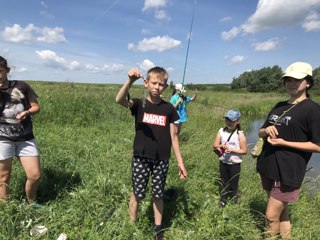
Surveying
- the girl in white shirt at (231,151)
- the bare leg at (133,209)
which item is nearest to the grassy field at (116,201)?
the bare leg at (133,209)

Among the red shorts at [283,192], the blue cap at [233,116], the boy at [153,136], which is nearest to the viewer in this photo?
the red shorts at [283,192]

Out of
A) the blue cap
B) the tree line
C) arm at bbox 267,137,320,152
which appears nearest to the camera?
arm at bbox 267,137,320,152

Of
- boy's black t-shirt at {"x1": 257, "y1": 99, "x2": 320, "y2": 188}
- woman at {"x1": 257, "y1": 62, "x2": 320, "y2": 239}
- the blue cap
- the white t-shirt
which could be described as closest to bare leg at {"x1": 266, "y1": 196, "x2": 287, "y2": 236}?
woman at {"x1": 257, "y1": 62, "x2": 320, "y2": 239}

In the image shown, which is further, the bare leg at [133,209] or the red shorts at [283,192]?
the bare leg at [133,209]

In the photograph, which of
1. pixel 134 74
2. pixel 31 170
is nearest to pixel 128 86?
pixel 134 74

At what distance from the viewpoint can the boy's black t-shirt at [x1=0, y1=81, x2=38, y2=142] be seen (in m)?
3.26

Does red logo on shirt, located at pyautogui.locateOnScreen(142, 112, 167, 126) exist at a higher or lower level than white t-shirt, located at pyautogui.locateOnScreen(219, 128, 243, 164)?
higher

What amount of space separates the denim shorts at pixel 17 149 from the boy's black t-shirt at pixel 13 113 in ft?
0.17

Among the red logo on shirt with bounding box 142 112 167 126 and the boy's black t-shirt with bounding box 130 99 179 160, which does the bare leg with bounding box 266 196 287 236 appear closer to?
the boy's black t-shirt with bounding box 130 99 179 160

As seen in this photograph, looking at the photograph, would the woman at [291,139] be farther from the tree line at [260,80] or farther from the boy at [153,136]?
the tree line at [260,80]

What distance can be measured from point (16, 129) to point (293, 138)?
Result: 9.18 ft

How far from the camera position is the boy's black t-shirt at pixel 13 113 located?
3.26m

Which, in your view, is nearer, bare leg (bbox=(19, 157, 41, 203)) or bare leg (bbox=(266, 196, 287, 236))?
bare leg (bbox=(266, 196, 287, 236))

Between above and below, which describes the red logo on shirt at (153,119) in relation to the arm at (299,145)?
above
